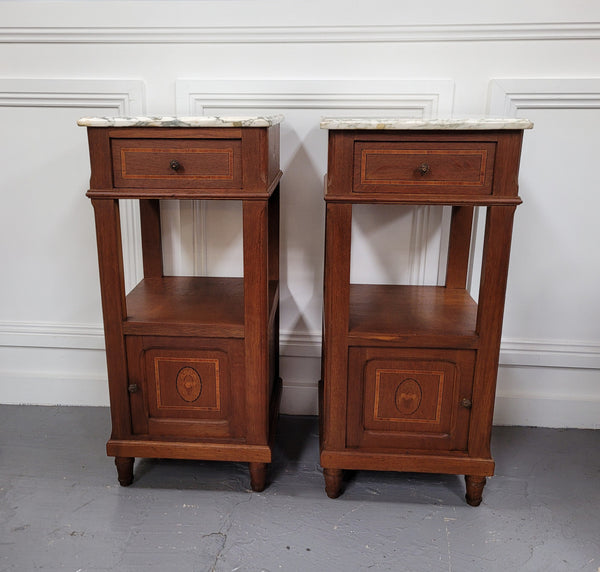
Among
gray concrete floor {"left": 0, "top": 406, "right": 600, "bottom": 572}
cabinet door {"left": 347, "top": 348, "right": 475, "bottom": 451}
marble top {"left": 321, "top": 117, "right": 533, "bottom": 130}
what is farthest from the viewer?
cabinet door {"left": 347, "top": 348, "right": 475, "bottom": 451}

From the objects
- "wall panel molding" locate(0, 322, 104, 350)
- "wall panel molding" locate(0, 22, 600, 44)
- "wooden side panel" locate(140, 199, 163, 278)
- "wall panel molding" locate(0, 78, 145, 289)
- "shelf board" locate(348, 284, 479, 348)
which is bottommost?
"wall panel molding" locate(0, 322, 104, 350)

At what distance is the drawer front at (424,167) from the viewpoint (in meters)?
1.35

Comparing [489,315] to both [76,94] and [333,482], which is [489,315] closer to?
[333,482]

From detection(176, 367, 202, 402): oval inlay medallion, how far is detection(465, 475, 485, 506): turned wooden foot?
2.56 ft

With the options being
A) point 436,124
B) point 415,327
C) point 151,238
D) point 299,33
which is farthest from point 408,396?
point 299,33

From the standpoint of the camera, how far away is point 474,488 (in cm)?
158

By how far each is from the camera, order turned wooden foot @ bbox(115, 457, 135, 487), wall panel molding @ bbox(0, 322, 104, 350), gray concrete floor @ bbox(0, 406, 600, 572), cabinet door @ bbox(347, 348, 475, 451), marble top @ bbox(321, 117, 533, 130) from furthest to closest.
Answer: wall panel molding @ bbox(0, 322, 104, 350) < turned wooden foot @ bbox(115, 457, 135, 487) < cabinet door @ bbox(347, 348, 475, 451) < gray concrete floor @ bbox(0, 406, 600, 572) < marble top @ bbox(321, 117, 533, 130)

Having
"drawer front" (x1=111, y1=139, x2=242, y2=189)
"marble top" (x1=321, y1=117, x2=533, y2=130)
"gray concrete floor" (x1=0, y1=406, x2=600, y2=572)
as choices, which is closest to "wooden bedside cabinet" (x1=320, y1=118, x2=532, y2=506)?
"marble top" (x1=321, y1=117, x2=533, y2=130)

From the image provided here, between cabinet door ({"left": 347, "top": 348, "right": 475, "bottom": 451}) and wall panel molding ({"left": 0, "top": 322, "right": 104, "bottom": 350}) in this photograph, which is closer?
cabinet door ({"left": 347, "top": 348, "right": 475, "bottom": 451})

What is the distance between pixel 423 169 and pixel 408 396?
605mm

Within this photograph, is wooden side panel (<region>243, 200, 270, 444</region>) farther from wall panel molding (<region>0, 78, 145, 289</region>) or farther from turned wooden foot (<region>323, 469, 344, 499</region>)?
wall panel molding (<region>0, 78, 145, 289</region>)

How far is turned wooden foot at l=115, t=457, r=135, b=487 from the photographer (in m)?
1.64

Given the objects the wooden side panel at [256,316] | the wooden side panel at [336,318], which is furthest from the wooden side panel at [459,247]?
the wooden side panel at [256,316]

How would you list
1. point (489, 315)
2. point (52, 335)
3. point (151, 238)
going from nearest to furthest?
point (489, 315) → point (151, 238) → point (52, 335)
